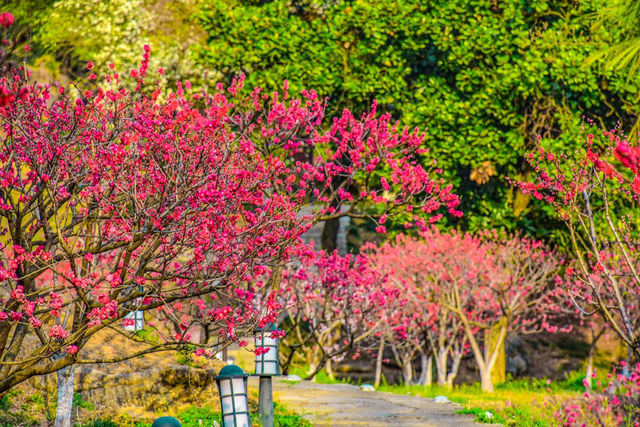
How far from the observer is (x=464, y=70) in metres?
20.5

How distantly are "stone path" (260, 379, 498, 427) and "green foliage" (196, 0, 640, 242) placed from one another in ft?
23.9

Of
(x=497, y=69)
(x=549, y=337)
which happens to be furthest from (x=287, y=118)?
(x=549, y=337)

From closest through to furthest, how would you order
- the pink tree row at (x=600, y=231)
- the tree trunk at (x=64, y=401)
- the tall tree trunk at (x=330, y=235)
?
the pink tree row at (x=600, y=231)
the tree trunk at (x=64, y=401)
the tall tree trunk at (x=330, y=235)

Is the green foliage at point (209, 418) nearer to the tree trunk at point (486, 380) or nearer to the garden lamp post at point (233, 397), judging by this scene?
the garden lamp post at point (233, 397)

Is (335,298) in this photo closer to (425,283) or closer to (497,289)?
(425,283)

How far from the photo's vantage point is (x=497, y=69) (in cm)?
1991

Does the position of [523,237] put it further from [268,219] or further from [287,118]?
[268,219]

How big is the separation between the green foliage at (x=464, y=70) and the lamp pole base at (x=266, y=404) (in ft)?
36.7

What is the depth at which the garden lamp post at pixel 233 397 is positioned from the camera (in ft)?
25.8

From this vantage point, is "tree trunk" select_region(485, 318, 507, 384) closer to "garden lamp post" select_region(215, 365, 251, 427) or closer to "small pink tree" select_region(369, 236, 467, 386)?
"small pink tree" select_region(369, 236, 467, 386)

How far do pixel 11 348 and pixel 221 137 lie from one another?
2.73m

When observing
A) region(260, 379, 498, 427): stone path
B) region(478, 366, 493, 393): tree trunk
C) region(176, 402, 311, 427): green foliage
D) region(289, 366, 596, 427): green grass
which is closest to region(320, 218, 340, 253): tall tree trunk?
region(289, 366, 596, 427): green grass

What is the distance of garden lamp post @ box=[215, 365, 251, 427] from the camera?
7852 mm

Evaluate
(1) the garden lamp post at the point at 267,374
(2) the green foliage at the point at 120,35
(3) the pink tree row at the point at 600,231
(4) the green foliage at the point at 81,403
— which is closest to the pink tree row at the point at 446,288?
(3) the pink tree row at the point at 600,231
